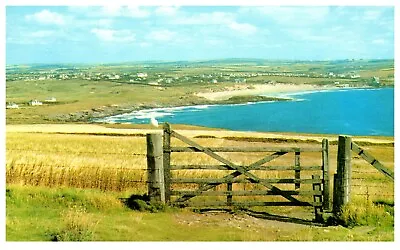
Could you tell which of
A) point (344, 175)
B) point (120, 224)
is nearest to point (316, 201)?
point (344, 175)

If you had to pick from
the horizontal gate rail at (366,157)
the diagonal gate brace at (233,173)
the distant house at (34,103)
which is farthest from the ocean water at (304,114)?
the diagonal gate brace at (233,173)

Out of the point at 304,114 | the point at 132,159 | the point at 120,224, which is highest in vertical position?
the point at 304,114

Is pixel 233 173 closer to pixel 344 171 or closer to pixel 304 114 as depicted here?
pixel 344 171

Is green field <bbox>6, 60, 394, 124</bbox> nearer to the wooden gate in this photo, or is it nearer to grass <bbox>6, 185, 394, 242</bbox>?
the wooden gate

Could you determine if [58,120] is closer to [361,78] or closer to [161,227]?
[361,78]

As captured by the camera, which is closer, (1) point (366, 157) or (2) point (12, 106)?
(1) point (366, 157)

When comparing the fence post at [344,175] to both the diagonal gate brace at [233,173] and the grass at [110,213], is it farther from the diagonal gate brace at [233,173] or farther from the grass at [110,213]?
the diagonal gate brace at [233,173]
